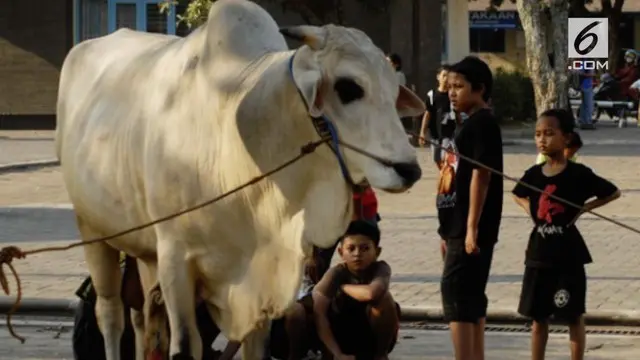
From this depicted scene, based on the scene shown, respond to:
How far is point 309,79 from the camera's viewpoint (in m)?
6.20

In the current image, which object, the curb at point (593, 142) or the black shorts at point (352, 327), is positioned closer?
the black shorts at point (352, 327)

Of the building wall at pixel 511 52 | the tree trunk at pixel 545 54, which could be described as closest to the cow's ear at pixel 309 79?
the tree trunk at pixel 545 54

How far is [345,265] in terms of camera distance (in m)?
9.56

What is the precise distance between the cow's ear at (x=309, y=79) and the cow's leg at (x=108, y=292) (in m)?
2.39

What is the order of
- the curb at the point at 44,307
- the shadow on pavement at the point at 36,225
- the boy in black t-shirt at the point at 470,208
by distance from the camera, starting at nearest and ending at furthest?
1. the boy in black t-shirt at the point at 470,208
2. the curb at the point at 44,307
3. the shadow on pavement at the point at 36,225

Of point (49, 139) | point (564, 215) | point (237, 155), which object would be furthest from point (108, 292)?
point (49, 139)

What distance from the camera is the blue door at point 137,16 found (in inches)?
1395

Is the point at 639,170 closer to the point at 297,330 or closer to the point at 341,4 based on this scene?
the point at 341,4

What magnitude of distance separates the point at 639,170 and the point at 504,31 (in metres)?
40.1

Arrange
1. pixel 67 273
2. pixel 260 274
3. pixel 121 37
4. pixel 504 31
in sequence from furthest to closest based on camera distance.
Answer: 1. pixel 504 31
2. pixel 67 273
3. pixel 121 37
4. pixel 260 274

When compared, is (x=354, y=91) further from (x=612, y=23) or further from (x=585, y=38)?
(x=612, y=23)

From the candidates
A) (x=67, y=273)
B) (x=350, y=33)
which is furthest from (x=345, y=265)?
(x=67, y=273)

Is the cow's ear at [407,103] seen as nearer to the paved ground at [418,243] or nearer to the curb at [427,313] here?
the curb at [427,313]

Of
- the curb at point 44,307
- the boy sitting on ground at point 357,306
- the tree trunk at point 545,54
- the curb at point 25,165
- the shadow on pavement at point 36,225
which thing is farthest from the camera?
the curb at point 25,165
